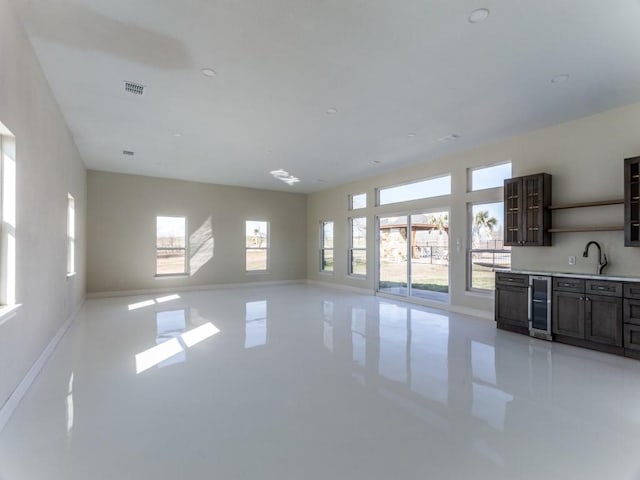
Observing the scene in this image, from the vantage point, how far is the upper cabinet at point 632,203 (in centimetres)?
390

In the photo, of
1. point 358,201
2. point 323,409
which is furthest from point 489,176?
point 323,409

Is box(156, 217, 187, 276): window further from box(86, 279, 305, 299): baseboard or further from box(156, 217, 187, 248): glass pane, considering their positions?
box(86, 279, 305, 299): baseboard

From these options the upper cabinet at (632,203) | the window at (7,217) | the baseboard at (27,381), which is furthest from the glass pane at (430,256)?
the window at (7,217)

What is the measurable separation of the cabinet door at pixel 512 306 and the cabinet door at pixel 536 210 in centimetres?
75

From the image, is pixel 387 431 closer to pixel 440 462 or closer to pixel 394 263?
pixel 440 462

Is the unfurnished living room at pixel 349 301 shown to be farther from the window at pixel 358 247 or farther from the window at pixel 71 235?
the window at pixel 358 247

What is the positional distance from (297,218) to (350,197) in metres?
2.27

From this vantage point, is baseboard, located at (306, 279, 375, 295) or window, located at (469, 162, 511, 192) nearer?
window, located at (469, 162, 511, 192)

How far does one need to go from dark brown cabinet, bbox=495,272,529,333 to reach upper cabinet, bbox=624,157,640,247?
48.9 inches

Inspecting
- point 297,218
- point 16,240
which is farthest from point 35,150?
point 297,218

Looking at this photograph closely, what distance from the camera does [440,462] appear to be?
1.94 m

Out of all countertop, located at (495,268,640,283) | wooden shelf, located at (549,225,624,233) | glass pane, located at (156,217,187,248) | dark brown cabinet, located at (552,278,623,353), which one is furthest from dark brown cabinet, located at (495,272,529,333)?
glass pane, located at (156,217,187,248)

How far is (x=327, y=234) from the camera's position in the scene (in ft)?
33.4

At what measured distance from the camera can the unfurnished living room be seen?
218 centimetres
